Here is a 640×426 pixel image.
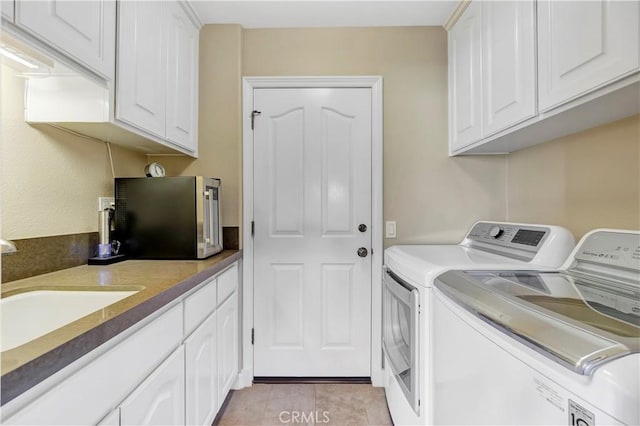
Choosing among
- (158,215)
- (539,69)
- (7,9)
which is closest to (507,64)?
(539,69)

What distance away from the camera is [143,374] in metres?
0.90

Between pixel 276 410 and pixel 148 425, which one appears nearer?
pixel 148 425

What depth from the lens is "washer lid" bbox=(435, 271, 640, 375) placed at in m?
0.54

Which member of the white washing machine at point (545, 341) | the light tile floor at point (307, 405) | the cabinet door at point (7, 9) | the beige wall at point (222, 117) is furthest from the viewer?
the beige wall at point (222, 117)

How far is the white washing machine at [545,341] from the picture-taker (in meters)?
0.51

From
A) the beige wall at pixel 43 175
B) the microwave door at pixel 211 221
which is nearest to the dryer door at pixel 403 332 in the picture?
the microwave door at pixel 211 221

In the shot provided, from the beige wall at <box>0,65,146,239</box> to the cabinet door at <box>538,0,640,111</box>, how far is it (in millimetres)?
2048

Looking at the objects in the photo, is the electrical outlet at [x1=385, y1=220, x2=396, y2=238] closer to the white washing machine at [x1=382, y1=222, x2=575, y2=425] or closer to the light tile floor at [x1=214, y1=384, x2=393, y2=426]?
the white washing machine at [x1=382, y1=222, x2=575, y2=425]

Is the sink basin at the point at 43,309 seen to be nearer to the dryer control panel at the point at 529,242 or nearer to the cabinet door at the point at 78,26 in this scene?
the cabinet door at the point at 78,26

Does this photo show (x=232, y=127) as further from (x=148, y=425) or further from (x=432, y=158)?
(x=148, y=425)

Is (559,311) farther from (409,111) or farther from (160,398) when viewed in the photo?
(409,111)

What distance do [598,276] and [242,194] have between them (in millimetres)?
1866

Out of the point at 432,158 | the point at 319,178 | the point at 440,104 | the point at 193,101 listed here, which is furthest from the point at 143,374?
the point at 440,104

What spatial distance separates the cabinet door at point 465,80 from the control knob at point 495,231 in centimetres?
53
